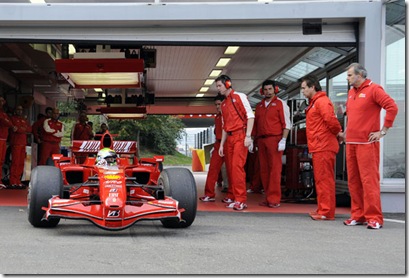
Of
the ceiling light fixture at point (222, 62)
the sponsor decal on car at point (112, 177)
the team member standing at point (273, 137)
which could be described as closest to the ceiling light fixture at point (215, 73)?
the ceiling light fixture at point (222, 62)

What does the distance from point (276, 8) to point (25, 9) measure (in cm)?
364

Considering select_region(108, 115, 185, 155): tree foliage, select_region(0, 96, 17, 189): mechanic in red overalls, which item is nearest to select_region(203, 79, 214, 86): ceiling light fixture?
select_region(0, 96, 17, 189): mechanic in red overalls

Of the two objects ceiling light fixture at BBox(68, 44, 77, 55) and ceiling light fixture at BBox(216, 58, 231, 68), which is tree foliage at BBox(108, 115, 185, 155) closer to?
ceiling light fixture at BBox(216, 58, 231, 68)

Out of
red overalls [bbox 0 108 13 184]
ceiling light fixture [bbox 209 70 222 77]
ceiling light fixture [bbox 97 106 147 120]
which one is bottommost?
red overalls [bbox 0 108 13 184]

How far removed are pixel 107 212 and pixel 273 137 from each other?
4.15m

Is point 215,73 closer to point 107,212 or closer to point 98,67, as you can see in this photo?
point 98,67

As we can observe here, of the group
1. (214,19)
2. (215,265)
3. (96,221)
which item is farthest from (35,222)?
(214,19)

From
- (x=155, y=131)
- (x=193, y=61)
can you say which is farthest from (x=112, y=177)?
(x=155, y=131)

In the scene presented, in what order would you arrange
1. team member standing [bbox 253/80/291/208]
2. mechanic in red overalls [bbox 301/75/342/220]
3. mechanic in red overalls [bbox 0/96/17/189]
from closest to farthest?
mechanic in red overalls [bbox 301/75/342/220] → team member standing [bbox 253/80/291/208] → mechanic in red overalls [bbox 0/96/17/189]

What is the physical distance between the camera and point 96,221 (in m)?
5.58

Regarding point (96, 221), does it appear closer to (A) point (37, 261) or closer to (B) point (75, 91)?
(A) point (37, 261)

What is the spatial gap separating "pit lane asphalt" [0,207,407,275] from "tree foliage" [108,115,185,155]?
1413 inches

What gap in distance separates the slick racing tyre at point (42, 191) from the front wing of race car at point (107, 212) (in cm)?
17

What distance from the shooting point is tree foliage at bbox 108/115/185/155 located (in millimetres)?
42969
